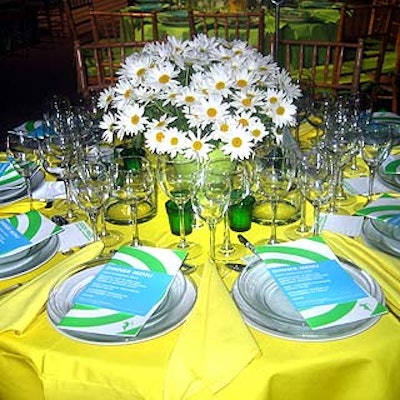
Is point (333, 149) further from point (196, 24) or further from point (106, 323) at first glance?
point (196, 24)

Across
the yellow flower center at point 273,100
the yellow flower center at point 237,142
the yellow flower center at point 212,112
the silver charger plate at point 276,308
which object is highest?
the yellow flower center at point 273,100

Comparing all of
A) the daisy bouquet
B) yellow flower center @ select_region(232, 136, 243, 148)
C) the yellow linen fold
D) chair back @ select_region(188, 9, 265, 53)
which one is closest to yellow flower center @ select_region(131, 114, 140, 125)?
the daisy bouquet

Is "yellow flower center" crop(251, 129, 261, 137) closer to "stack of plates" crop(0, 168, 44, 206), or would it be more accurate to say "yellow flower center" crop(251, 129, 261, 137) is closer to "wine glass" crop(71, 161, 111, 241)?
"wine glass" crop(71, 161, 111, 241)

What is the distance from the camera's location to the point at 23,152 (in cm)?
146

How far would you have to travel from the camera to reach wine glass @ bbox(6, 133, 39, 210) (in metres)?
1.46

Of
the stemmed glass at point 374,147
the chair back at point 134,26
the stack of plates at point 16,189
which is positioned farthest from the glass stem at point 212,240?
the chair back at point 134,26

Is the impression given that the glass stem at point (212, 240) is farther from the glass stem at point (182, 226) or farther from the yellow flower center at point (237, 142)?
the yellow flower center at point (237, 142)

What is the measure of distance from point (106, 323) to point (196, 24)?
8.86ft

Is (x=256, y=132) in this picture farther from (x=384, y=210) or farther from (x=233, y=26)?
(x=233, y=26)

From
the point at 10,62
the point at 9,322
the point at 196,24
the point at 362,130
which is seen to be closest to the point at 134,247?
the point at 9,322

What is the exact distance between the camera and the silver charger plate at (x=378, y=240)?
116 cm

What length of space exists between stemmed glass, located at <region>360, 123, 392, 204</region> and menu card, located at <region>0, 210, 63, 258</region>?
75 cm

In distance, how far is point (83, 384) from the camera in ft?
2.96

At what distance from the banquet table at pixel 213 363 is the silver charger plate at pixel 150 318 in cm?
1
